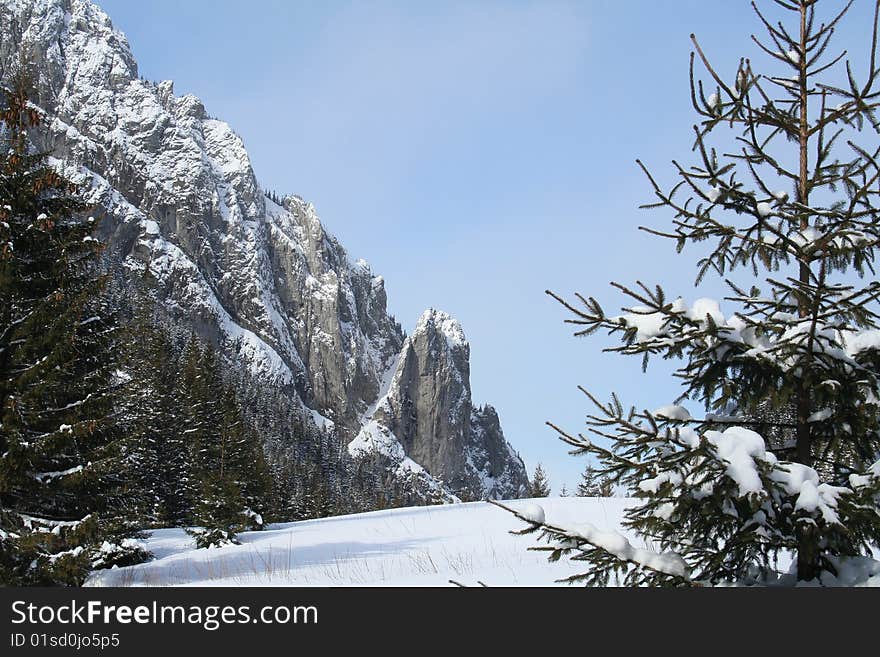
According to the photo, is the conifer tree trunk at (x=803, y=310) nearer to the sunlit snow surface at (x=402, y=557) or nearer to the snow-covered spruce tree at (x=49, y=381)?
the sunlit snow surface at (x=402, y=557)

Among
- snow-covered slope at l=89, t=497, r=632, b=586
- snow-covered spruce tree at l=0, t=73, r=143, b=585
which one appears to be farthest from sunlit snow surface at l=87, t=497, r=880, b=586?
snow-covered spruce tree at l=0, t=73, r=143, b=585

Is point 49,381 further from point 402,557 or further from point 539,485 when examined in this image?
point 539,485

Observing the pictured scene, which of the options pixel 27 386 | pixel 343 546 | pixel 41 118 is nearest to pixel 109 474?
pixel 27 386

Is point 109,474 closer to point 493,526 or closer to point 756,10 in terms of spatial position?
point 493,526

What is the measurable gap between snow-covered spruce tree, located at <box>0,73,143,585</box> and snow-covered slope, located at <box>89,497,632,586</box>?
4.38 ft

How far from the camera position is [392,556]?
38.1 feet

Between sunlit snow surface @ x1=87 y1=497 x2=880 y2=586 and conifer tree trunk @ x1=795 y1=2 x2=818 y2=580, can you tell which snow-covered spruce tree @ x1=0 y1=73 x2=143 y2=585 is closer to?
sunlit snow surface @ x1=87 y1=497 x2=880 y2=586

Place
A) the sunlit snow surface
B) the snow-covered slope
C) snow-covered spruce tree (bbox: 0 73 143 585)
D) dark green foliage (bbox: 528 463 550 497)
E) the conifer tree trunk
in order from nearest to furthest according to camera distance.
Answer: the conifer tree trunk
the sunlit snow surface
the snow-covered slope
snow-covered spruce tree (bbox: 0 73 143 585)
dark green foliage (bbox: 528 463 550 497)

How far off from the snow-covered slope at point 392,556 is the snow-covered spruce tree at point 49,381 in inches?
52.6

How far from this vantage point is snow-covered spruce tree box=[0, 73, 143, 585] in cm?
1000

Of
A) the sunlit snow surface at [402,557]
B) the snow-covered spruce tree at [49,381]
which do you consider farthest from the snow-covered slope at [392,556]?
the snow-covered spruce tree at [49,381]

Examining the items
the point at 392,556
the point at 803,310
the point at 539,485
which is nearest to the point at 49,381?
the point at 392,556

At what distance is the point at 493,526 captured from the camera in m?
15.1

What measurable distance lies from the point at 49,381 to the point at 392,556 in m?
6.46
